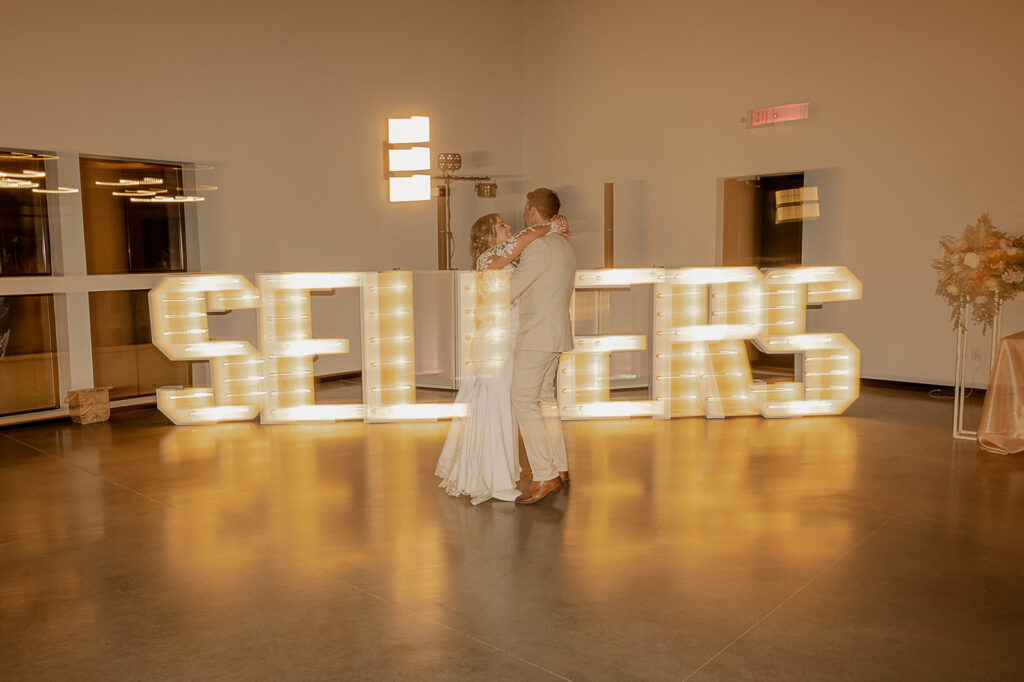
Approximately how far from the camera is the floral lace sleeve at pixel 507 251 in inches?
180

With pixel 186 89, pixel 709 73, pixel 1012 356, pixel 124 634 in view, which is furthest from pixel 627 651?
pixel 709 73

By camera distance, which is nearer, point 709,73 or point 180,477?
point 180,477

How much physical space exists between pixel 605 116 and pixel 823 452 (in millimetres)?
5882

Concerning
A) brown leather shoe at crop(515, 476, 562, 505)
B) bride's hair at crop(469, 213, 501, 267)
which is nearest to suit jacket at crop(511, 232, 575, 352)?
bride's hair at crop(469, 213, 501, 267)

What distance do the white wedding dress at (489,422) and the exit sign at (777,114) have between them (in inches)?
207

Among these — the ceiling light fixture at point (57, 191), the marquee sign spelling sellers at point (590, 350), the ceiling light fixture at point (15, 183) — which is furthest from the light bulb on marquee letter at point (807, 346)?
the ceiling light fixture at point (15, 183)

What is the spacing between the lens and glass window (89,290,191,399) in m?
7.55

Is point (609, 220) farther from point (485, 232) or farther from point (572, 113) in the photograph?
point (485, 232)

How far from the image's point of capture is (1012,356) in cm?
550

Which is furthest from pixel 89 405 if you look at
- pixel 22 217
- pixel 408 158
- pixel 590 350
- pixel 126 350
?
pixel 590 350

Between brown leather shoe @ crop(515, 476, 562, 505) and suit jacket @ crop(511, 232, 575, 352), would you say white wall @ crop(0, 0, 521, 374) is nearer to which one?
suit jacket @ crop(511, 232, 575, 352)

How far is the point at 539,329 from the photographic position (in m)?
4.57

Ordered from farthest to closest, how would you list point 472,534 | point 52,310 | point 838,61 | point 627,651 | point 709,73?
point 709,73 < point 838,61 < point 52,310 < point 472,534 < point 627,651

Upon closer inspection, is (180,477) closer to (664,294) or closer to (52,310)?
(52,310)
